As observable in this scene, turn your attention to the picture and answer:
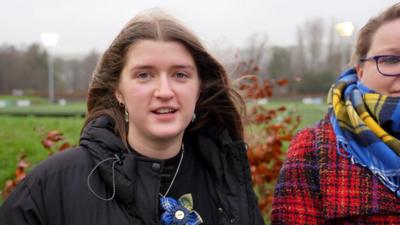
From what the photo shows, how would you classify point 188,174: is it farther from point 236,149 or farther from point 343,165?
point 343,165

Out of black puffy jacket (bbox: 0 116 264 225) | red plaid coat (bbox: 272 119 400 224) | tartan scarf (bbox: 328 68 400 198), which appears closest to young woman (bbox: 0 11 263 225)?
black puffy jacket (bbox: 0 116 264 225)

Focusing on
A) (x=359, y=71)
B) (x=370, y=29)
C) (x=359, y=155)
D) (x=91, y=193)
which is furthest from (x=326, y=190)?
(x=91, y=193)

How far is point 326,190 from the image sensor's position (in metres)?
2.21

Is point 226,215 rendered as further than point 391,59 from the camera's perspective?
Yes

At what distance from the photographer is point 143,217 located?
2.00 metres

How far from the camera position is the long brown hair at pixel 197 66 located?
7.10ft

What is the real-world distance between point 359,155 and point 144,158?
96 cm

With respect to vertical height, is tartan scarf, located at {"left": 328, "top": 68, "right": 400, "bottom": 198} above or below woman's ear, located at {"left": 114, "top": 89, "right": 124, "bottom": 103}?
below

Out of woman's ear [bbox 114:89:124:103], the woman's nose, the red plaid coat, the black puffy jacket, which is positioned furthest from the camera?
woman's ear [bbox 114:89:124:103]

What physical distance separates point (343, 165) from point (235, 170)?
0.52 metres

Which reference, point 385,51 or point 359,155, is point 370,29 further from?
point 359,155

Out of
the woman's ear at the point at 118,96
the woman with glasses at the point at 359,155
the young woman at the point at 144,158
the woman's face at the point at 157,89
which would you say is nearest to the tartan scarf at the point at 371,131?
the woman with glasses at the point at 359,155

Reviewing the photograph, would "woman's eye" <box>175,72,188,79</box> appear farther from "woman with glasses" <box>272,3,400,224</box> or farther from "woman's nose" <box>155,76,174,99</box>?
"woman with glasses" <box>272,3,400,224</box>

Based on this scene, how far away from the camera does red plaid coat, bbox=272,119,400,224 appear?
2145 millimetres
